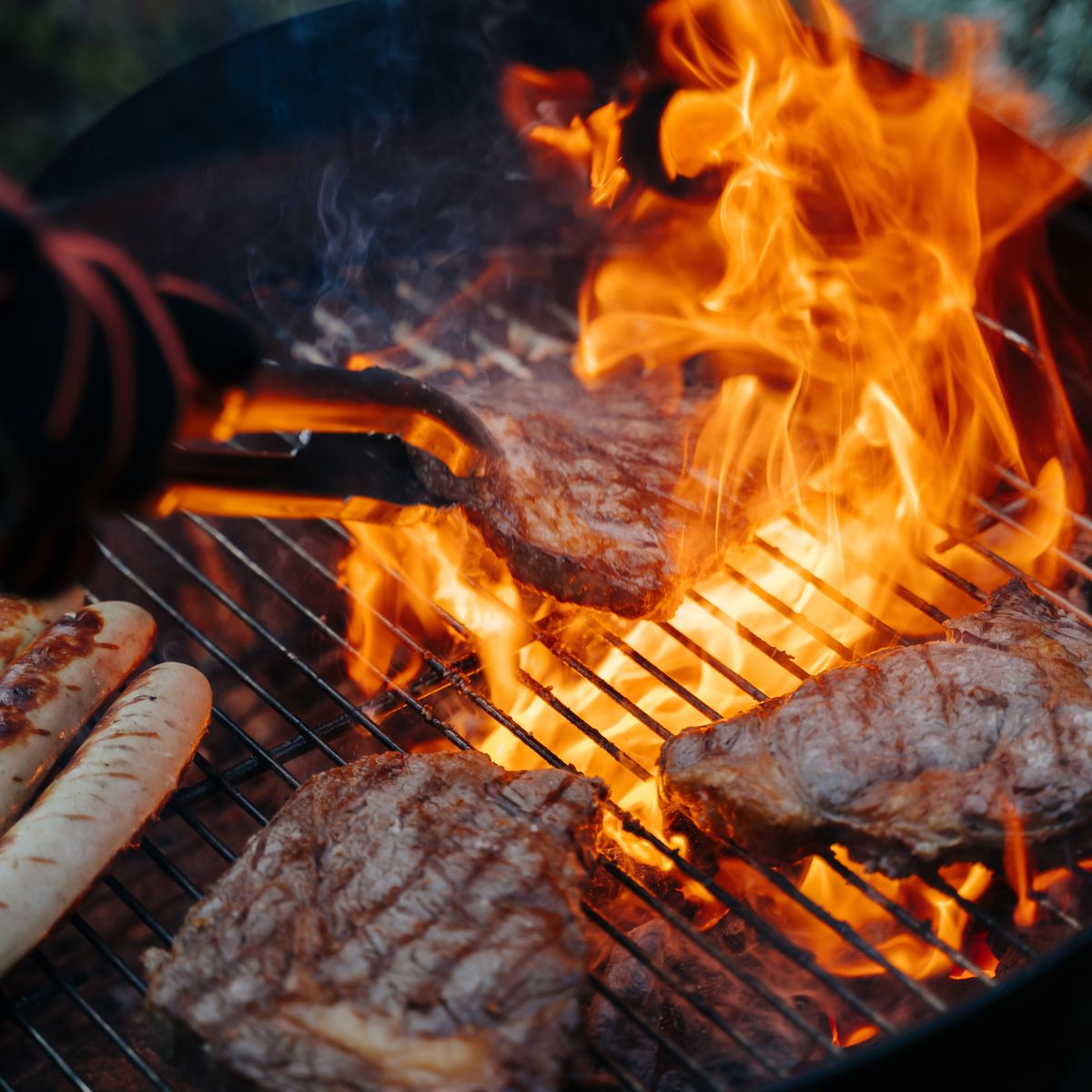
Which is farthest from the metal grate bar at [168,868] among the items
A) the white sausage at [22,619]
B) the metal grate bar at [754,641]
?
the metal grate bar at [754,641]

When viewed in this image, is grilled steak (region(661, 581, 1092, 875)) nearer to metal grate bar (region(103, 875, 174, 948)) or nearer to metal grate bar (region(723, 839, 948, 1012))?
metal grate bar (region(723, 839, 948, 1012))

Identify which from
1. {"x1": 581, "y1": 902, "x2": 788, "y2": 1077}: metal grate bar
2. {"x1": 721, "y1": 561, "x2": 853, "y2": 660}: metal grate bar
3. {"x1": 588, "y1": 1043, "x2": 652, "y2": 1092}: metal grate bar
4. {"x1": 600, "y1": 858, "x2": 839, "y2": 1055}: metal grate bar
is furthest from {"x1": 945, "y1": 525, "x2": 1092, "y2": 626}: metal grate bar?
{"x1": 588, "y1": 1043, "x2": 652, "y2": 1092}: metal grate bar

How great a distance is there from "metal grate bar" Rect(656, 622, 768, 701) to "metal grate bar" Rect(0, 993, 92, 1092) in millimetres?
1844

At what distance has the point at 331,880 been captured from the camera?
2545 millimetres

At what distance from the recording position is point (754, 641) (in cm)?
328

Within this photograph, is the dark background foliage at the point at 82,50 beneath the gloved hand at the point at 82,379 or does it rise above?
beneath

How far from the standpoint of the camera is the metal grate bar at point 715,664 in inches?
123

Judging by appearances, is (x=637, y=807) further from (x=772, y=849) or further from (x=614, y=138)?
(x=614, y=138)

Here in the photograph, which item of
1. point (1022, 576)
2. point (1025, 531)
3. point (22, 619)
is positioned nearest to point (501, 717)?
point (22, 619)

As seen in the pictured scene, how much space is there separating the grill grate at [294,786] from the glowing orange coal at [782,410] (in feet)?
0.23

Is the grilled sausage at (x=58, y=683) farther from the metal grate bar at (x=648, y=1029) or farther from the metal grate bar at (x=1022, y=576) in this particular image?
the metal grate bar at (x=1022, y=576)

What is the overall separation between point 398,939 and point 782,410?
7.11 ft

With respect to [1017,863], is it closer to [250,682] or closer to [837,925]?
[837,925]

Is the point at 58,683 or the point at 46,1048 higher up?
the point at 58,683
